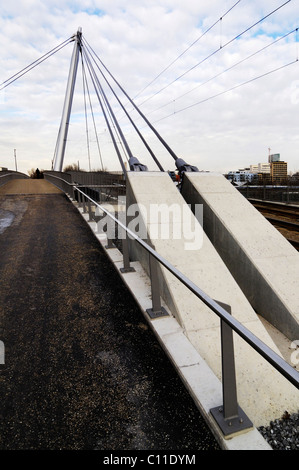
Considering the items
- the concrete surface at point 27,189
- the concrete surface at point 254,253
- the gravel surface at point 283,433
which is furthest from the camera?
the concrete surface at point 27,189

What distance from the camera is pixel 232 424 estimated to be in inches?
77.4

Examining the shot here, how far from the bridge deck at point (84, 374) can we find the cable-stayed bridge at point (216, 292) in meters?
0.15

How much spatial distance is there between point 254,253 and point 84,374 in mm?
3625

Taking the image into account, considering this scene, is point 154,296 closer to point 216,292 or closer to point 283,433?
point 216,292

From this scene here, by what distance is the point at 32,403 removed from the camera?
2.26 meters

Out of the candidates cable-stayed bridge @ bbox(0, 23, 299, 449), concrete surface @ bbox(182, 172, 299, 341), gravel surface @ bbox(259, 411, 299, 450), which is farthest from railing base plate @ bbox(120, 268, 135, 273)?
gravel surface @ bbox(259, 411, 299, 450)

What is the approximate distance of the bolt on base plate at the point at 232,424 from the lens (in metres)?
1.92

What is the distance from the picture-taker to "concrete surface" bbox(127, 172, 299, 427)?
282 centimetres
